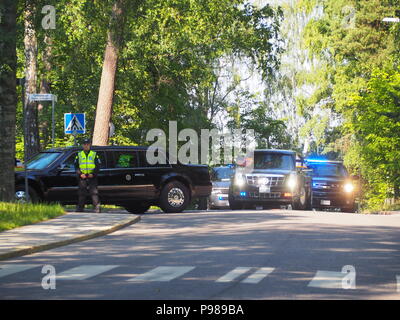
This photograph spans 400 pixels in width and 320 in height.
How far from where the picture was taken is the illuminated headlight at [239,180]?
27.2m

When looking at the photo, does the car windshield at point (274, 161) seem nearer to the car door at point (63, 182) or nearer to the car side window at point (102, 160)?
the car side window at point (102, 160)

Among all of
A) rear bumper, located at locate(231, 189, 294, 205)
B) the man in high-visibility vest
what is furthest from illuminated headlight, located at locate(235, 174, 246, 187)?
the man in high-visibility vest

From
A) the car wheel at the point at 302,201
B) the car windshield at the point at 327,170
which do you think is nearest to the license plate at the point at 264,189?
the car wheel at the point at 302,201

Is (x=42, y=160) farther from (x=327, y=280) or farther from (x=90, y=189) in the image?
(x=327, y=280)

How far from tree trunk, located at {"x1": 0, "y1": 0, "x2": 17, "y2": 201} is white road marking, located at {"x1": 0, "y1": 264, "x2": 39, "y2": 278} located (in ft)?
31.0

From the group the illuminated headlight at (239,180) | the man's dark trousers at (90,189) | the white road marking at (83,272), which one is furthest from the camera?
the illuminated headlight at (239,180)

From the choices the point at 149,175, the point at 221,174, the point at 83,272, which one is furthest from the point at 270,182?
the point at 83,272

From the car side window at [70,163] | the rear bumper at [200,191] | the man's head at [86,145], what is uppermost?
the man's head at [86,145]

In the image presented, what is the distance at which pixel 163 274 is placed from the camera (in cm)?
1085

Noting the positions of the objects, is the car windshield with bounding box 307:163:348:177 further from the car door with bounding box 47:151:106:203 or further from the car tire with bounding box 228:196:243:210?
the car door with bounding box 47:151:106:203

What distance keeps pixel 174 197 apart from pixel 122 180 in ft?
5.55

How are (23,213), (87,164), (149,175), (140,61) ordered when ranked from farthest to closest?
(140,61)
(149,175)
(87,164)
(23,213)

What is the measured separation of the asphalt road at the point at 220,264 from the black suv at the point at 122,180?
164 inches

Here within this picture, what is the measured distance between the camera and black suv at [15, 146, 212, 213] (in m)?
22.1
